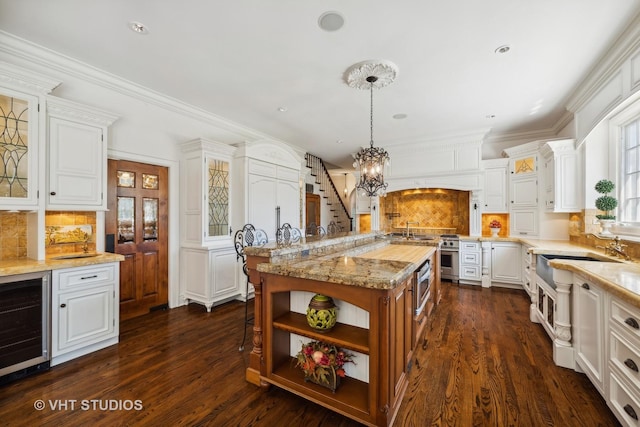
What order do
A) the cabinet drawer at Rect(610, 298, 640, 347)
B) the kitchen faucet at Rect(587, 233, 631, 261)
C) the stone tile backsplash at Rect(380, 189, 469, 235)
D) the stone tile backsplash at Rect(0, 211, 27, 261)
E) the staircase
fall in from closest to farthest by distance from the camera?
the cabinet drawer at Rect(610, 298, 640, 347), the stone tile backsplash at Rect(0, 211, 27, 261), the kitchen faucet at Rect(587, 233, 631, 261), the stone tile backsplash at Rect(380, 189, 469, 235), the staircase

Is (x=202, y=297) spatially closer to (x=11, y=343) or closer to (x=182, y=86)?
(x=11, y=343)

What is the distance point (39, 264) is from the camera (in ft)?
7.33

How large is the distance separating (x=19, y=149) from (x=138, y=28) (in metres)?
1.52

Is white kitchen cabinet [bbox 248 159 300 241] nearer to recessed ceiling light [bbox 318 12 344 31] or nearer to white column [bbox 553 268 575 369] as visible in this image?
recessed ceiling light [bbox 318 12 344 31]

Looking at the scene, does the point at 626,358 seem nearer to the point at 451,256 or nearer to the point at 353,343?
the point at 353,343

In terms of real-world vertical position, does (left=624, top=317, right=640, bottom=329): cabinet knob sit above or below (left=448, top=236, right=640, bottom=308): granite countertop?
below

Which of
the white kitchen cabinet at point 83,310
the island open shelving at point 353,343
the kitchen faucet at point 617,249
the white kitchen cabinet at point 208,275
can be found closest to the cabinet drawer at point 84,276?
the white kitchen cabinet at point 83,310

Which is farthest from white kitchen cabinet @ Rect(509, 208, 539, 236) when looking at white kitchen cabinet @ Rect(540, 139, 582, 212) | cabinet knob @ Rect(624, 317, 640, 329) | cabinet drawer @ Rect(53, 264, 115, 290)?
cabinet drawer @ Rect(53, 264, 115, 290)

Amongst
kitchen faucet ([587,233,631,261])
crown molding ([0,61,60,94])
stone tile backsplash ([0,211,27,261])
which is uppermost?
crown molding ([0,61,60,94])

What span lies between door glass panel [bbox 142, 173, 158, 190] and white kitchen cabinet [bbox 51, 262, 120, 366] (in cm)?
134

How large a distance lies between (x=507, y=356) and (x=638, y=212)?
2.20 m

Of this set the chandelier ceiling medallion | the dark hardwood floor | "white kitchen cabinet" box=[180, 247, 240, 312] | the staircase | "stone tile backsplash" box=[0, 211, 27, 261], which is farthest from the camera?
the staircase

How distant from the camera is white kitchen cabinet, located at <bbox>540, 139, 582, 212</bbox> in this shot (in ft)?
12.5

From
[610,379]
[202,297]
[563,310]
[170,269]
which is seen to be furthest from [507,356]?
[170,269]
